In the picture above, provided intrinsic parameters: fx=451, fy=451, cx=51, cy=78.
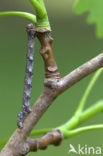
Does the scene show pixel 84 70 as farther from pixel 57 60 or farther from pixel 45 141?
pixel 57 60

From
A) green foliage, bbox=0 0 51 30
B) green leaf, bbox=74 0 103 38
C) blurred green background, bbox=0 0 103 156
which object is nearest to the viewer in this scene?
green foliage, bbox=0 0 51 30

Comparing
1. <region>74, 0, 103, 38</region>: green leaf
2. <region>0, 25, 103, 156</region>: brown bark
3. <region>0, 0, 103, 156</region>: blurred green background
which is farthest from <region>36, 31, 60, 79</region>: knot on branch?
<region>0, 0, 103, 156</region>: blurred green background

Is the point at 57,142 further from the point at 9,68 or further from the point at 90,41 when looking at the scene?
the point at 90,41

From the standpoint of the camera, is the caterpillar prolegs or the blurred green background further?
the blurred green background

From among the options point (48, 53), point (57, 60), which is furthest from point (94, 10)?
point (57, 60)

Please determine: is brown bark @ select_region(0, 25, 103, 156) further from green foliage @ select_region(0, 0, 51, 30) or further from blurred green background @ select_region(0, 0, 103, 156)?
blurred green background @ select_region(0, 0, 103, 156)

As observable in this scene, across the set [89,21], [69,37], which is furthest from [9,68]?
[89,21]
